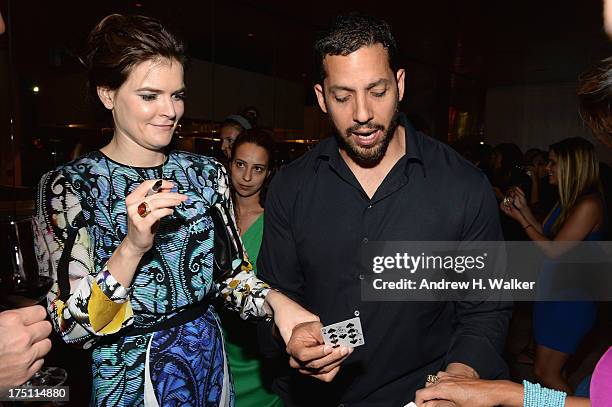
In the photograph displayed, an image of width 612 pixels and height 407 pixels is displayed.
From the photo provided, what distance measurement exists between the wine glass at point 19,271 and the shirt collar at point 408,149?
1039 mm

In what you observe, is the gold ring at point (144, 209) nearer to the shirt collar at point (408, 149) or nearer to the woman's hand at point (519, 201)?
the shirt collar at point (408, 149)

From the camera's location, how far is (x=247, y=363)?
2.58 metres

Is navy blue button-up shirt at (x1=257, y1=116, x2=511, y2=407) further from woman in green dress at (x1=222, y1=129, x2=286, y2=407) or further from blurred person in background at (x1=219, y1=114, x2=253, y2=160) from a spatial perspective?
blurred person in background at (x1=219, y1=114, x2=253, y2=160)

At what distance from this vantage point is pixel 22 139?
14.1 ft

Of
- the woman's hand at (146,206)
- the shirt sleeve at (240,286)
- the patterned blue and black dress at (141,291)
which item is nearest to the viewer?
the woman's hand at (146,206)

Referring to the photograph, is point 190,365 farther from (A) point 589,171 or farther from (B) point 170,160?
(A) point 589,171

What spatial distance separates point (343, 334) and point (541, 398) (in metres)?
0.53

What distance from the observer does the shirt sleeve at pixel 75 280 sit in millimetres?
1283

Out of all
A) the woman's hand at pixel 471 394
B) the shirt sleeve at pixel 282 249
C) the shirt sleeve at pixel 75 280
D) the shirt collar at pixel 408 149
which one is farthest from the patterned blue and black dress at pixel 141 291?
the woman's hand at pixel 471 394

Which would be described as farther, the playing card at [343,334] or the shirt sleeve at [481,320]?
the shirt sleeve at [481,320]

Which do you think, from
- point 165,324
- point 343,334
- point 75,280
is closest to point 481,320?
point 343,334

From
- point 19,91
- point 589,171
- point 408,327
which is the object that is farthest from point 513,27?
point 408,327

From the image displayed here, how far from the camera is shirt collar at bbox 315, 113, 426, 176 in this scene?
69.4 inches

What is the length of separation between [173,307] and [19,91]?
3.65 m
